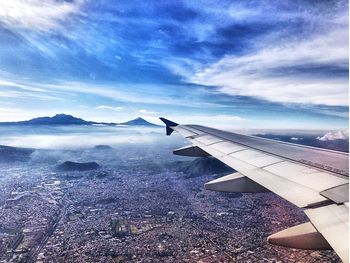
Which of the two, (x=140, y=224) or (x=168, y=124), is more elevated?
(x=168, y=124)

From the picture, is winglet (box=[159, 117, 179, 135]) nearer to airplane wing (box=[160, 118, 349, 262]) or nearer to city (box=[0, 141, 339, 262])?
airplane wing (box=[160, 118, 349, 262])

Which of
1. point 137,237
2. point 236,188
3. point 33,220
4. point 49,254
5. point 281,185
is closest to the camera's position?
point 281,185

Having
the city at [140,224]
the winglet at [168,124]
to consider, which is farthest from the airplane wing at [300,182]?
the city at [140,224]

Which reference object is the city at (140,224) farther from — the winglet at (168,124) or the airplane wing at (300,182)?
the airplane wing at (300,182)

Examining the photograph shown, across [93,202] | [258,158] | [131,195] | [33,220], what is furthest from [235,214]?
[258,158]

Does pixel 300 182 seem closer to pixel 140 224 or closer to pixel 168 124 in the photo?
pixel 168 124

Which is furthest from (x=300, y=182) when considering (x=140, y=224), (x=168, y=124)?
(x=140, y=224)

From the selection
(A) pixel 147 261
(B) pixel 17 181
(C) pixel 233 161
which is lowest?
Answer: (B) pixel 17 181

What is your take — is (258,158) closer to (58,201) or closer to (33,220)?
(33,220)
